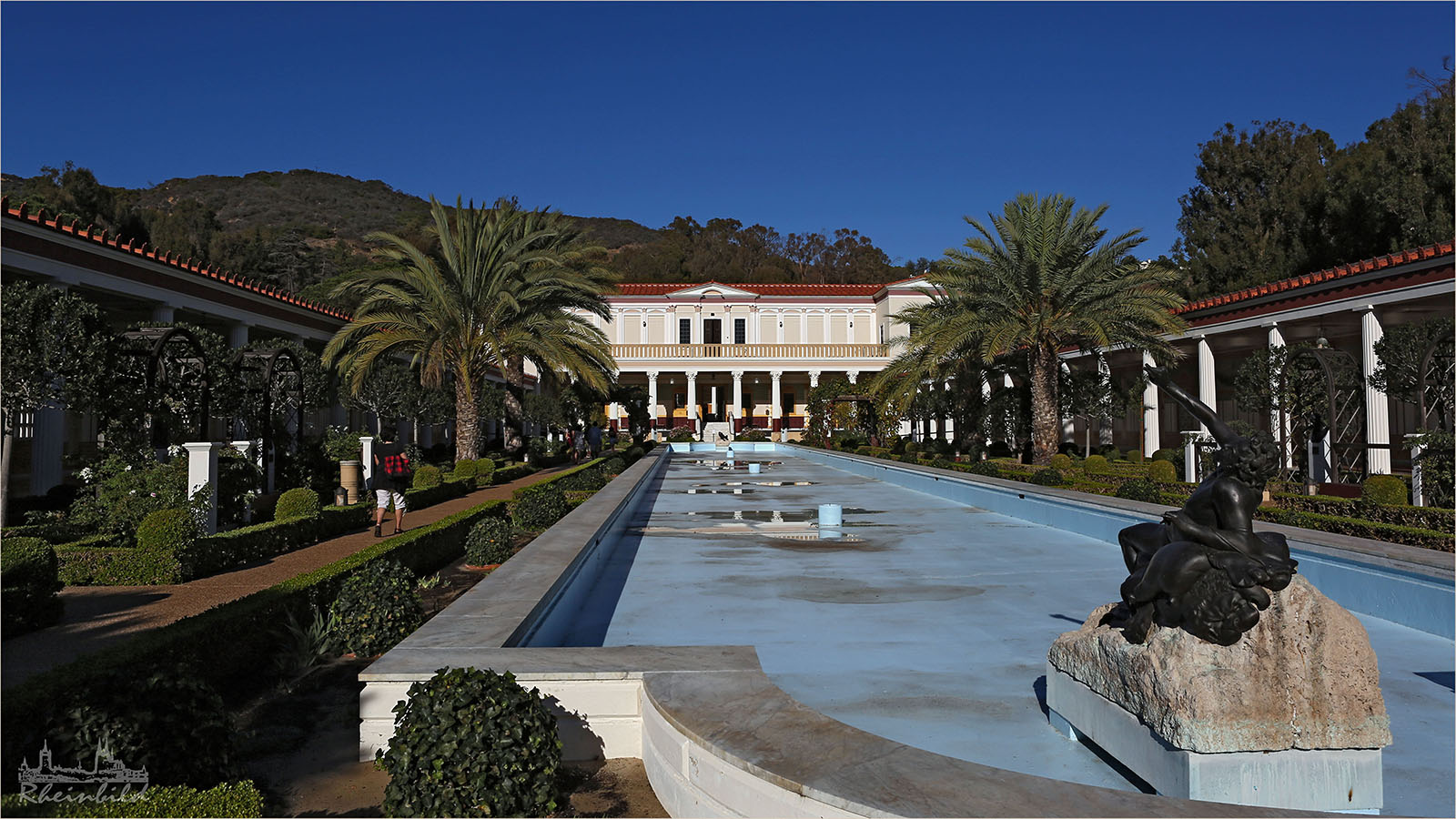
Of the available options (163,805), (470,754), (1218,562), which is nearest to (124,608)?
(163,805)

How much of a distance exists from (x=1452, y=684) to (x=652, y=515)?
999 centimetres

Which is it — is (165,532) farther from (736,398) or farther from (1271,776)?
(736,398)

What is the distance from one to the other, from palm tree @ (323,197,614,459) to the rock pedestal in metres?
15.8

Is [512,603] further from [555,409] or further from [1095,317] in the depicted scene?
[555,409]

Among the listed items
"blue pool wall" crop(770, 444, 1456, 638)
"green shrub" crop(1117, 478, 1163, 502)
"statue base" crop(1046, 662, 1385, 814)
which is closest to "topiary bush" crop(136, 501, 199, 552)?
"statue base" crop(1046, 662, 1385, 814)

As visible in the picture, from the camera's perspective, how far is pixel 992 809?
2.26m

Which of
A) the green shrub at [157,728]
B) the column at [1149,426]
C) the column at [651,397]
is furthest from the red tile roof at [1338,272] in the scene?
the column at [651,397]

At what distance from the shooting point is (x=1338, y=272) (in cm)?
1577

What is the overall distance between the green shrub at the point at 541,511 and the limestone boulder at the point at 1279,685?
26.9ft

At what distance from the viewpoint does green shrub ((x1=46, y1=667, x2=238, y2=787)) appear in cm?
294

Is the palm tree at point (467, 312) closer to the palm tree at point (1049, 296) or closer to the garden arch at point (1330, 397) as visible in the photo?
the palm tree at point (1049, 296)

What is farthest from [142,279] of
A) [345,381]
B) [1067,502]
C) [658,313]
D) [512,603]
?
[658,313]

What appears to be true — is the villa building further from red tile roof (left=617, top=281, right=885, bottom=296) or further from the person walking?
red tile roof (left=617, top=281, right=885, bottom=296)

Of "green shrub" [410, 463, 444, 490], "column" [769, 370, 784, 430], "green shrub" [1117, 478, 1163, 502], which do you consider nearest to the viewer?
"green shrub" [1117, 478, 1163, 502]
